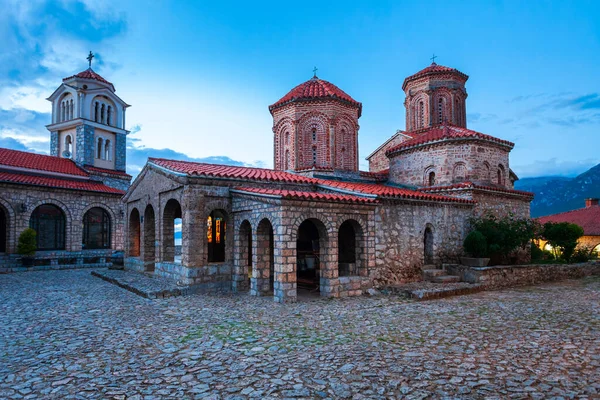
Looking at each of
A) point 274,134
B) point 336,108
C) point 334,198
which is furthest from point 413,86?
point 334,198

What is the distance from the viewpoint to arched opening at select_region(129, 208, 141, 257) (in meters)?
16.7

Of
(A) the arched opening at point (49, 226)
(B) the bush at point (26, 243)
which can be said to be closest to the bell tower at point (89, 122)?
(A) the arched opening at point (49, 226)

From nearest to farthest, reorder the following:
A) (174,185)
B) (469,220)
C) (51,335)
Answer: (51,335) < (174,185) < (469,220)

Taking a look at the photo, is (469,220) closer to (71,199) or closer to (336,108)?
(336,108)

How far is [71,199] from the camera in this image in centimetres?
1927

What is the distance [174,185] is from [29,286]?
5623mm

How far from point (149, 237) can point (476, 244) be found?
12047 millimetres

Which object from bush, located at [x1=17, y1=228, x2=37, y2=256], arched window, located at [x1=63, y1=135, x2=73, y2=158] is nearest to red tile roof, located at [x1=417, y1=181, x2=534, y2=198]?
bush, located at [x1=17, y1=228, x2=37, y2=256]

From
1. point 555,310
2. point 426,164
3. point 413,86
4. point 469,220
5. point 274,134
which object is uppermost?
point 413,86

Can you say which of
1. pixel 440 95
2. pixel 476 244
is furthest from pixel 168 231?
pixel 440 95

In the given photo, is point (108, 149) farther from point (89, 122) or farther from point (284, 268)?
point (284, 268)

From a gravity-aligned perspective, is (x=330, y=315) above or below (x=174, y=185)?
below

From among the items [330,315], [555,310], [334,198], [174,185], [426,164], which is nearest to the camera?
[330,315]

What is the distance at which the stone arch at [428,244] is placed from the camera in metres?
13.4
